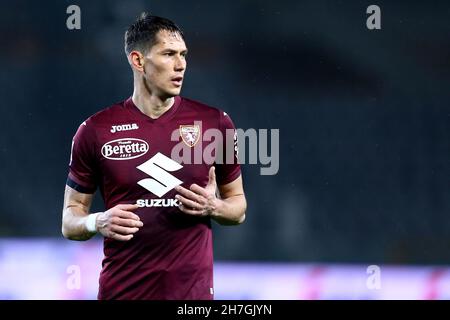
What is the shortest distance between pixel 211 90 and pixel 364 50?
1.07 m

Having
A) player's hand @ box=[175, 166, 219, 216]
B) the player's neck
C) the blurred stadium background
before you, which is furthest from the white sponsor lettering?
the blurred stadium background

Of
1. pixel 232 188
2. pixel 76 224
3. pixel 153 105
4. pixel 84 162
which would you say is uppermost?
pixel 153 105

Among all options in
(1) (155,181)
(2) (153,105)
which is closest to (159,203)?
(1) (155,181)

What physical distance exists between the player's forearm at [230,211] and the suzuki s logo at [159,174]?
19cm

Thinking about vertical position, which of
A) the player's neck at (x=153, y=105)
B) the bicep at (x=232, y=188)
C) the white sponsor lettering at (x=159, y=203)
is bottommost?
the white sponsor lettering at (x=159, y=203)

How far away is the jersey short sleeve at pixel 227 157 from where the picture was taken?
3.53 m

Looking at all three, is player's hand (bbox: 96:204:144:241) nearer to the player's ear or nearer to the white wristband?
the white wristband

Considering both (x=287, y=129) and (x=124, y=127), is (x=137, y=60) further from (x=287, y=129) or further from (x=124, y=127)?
(x=287, y=129)

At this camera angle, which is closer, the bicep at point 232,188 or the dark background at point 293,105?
the bicep at point 232,188

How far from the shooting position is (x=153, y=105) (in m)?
3.54

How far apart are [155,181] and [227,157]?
347mm

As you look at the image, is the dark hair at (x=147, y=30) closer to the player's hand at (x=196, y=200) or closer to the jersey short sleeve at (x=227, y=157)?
the jersey short sleeve at (x=227, y=157)

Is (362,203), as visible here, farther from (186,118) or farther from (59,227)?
(186,118)

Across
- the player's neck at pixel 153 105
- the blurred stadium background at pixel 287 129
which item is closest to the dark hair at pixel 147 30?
the player's neck at pixel 153 105
